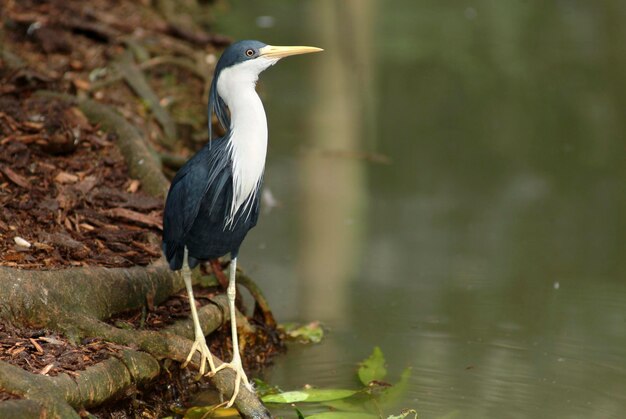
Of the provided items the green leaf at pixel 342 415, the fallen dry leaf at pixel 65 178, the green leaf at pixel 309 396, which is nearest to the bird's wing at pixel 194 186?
the green leaf at pixel 309 396

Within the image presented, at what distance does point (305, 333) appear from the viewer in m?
5.23

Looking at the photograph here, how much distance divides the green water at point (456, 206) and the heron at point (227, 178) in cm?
91

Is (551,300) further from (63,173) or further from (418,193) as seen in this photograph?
(63,173)

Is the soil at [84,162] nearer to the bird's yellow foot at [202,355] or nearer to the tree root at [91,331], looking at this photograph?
the tree root at [91,331]

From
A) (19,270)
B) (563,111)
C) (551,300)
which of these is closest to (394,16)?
(563,111)

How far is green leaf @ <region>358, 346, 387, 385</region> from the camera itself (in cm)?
462

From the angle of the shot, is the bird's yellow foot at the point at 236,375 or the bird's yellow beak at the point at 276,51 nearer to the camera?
the bird's yellow foot at the point at 236,375

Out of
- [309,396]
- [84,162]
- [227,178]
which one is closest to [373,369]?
[309,396]

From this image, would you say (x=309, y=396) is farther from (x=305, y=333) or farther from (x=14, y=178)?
(x=14, y=178)

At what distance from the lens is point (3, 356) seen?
12.0 feet

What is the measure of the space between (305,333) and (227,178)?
4.67 feet

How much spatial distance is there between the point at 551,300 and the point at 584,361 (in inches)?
32.5

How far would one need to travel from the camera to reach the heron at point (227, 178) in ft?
13.4

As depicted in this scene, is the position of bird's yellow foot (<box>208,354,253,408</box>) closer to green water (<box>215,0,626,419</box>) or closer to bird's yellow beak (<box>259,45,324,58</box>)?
green water (<box>215,0,626,419</box>)
